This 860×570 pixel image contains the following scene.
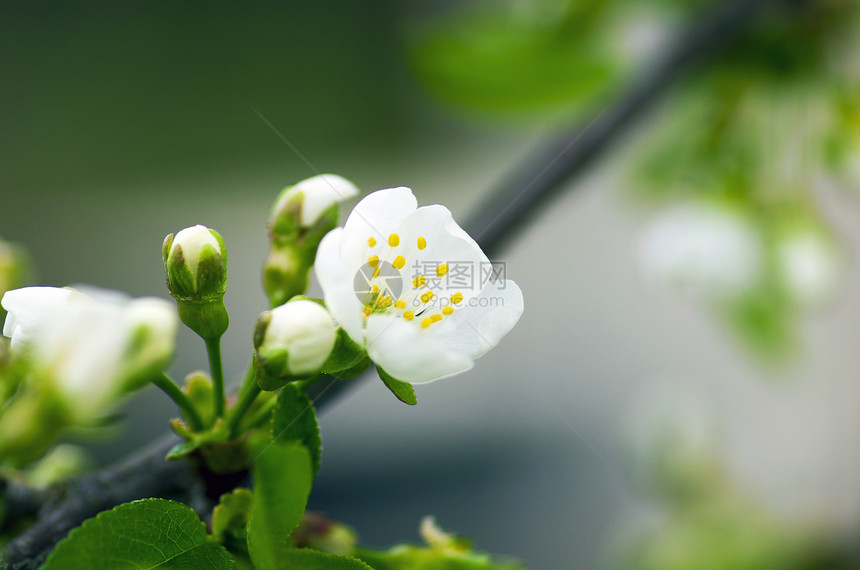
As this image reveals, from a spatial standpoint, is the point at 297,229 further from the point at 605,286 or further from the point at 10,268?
the point at 605,286

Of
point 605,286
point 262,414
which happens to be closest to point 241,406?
point 262,414

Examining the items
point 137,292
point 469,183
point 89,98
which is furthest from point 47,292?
point 89,98

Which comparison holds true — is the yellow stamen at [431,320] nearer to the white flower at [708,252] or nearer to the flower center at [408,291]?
the flower center at [408,291]

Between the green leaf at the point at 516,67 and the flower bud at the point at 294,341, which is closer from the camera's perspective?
the flower bud at the point at 294,341

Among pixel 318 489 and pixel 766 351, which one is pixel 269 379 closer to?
pixel 318 489

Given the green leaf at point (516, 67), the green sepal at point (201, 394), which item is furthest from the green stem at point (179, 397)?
the green leaf at point (516, 67)

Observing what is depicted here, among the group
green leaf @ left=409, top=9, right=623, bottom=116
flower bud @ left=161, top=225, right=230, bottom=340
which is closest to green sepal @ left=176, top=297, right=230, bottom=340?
flower bud @ left=161, top=225, right=230, bottom=340
